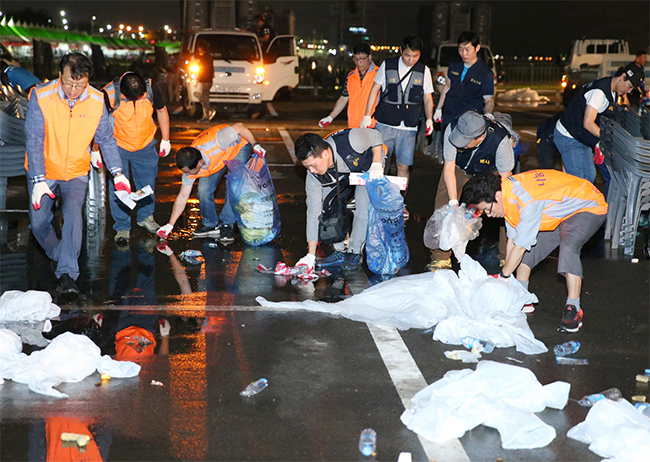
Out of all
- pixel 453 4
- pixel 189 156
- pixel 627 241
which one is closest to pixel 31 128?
pixel 189 156

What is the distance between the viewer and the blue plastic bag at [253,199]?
24.0 feet

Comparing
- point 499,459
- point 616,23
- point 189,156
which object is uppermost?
point 616,23

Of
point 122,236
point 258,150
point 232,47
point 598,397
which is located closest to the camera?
point 598,397

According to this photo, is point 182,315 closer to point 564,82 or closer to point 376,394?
point 376,394

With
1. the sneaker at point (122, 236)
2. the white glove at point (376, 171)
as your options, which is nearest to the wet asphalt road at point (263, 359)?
the sneaker at point (122, 236)

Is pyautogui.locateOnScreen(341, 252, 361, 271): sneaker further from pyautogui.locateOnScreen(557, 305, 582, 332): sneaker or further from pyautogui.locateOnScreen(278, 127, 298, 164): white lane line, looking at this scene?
pyautogui.locateOnScreen(278, 127, 298, 164): white lane line

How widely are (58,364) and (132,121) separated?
12.1 ft

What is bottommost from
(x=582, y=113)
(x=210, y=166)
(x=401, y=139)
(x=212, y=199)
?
(x=212, y=199)

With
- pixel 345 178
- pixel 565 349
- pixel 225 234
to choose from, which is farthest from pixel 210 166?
pixel 565 349

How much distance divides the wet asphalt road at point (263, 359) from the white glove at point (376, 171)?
88 cm

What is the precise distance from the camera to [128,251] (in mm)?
7164

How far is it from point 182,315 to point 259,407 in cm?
164

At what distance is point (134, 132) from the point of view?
24.2 feet

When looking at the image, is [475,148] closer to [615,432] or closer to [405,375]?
[405,375]
